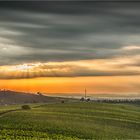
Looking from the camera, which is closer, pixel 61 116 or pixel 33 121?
pixel 33 121

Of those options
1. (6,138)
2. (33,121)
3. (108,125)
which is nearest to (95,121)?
(108,125)

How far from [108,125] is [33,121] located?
57.2 ft

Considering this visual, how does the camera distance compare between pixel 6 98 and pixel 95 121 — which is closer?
pixel 95 121

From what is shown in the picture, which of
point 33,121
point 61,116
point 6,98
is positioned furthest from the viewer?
point 6,98

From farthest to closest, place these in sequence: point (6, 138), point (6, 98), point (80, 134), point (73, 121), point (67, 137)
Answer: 1. point (6, 98)
2. point (73, 121)
3. point (80, 134)
4. point (67, 137)
5. point (6, 138)

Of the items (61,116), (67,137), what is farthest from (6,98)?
(67,137)

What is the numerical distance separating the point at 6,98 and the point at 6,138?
4923 inches

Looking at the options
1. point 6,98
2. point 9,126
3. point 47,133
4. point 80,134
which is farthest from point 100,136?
point 6,98

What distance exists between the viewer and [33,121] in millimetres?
85500

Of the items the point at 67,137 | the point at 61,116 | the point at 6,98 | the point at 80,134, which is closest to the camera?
the point at 67,137

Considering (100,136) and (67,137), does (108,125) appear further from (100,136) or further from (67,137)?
(67,137)

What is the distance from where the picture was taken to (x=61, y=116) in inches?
3898

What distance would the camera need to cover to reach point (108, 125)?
9375cm

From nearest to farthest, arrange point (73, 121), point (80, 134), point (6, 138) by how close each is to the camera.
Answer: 1. point (6, 138)
2. point (80, 134)
3. point (73, 121)
